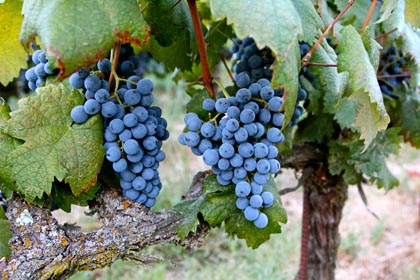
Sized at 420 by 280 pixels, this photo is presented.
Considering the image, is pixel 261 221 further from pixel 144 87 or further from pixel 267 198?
pixel 144 87

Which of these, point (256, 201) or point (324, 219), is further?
point (324, 219)

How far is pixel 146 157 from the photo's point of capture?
984mm

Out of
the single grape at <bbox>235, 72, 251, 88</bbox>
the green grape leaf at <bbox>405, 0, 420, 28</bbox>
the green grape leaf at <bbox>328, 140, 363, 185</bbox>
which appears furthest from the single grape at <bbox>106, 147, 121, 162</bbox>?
the green grape leaf at <bbox>328, 140, 363, 185</bbox>

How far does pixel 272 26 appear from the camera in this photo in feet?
2.30

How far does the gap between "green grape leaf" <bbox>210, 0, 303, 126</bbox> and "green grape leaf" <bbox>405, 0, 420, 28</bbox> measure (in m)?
0.34

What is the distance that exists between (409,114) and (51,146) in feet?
3.86

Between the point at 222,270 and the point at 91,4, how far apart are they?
96.4 inches

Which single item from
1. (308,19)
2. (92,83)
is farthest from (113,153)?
(308,19)

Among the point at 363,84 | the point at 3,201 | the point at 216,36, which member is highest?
the point at 363,84

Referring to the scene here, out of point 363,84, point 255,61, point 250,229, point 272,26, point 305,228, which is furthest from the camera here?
point 305,228

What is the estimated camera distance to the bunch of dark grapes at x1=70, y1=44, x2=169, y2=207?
923 millimetres

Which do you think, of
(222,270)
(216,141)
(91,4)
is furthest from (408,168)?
(91,4)

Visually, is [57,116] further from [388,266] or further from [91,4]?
[388,266]

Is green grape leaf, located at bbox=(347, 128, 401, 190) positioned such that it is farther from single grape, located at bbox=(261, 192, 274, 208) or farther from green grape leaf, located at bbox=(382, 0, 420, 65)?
single grape, located at bbox=(261, 192, 274, 208)
